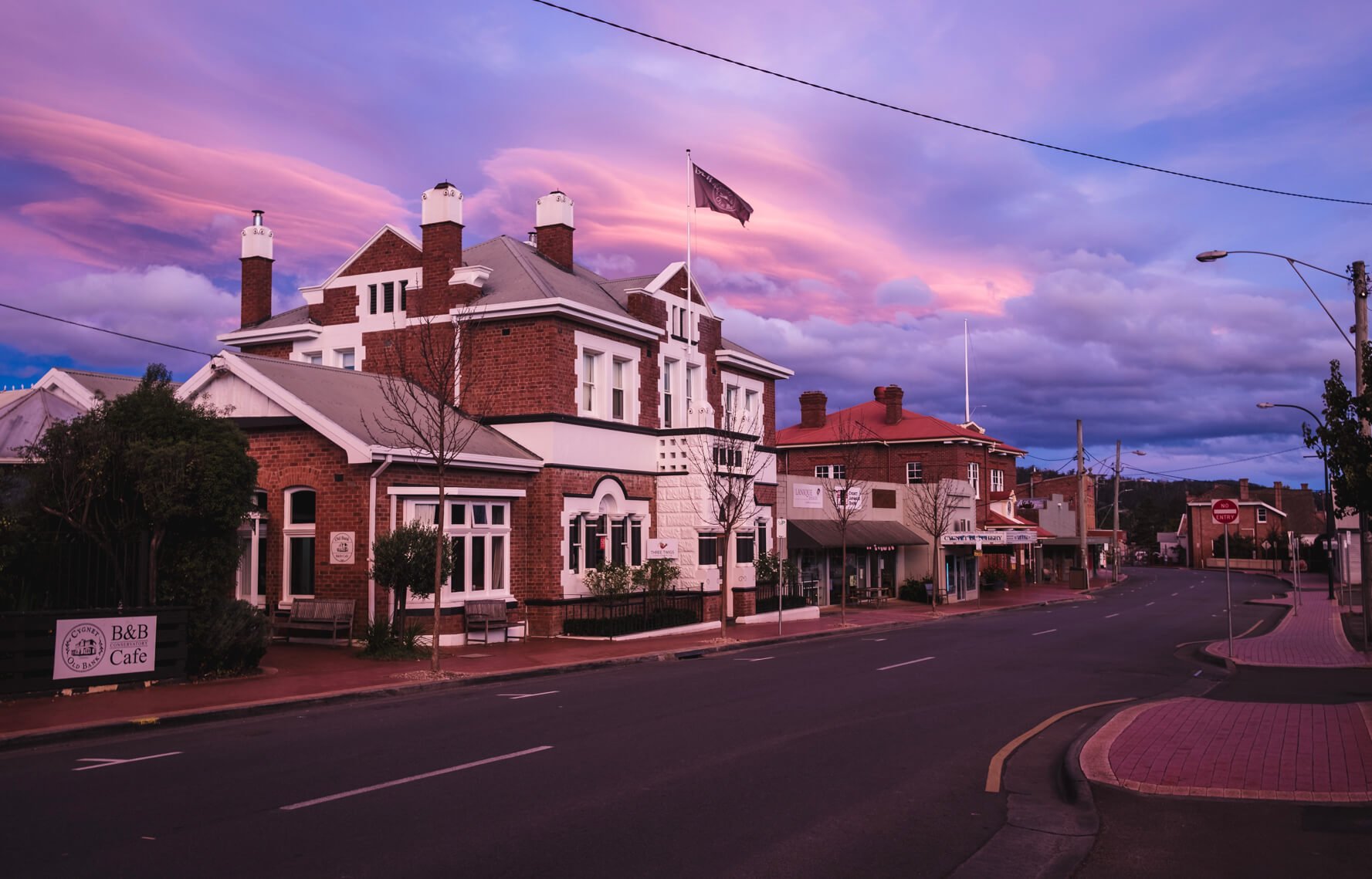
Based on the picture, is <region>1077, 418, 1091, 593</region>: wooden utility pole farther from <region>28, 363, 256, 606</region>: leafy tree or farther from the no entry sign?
<region>28, 363, 256, 606</region>: leafy tree

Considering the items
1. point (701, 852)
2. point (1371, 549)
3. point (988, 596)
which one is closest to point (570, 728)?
point (701, 852)

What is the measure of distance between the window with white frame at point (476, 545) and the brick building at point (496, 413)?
0.04m

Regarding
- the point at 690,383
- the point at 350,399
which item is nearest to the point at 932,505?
the point at 690,383

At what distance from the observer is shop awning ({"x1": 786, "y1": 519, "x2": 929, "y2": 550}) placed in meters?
38.9

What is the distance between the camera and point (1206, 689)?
17547 mm

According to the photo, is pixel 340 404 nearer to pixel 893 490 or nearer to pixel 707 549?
pixel 707 549

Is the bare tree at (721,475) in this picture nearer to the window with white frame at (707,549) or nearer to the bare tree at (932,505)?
the window with white frame at (707,549)

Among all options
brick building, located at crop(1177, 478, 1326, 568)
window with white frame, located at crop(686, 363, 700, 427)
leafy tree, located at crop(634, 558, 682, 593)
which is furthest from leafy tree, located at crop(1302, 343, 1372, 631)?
brick building, located at crop(1177, 478, 1326, 568)

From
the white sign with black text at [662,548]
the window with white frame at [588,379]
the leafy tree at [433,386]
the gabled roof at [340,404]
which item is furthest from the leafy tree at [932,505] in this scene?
the gabled roof at [340,404]

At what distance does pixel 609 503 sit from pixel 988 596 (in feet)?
107

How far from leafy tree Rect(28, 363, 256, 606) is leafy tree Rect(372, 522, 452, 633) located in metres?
3.45

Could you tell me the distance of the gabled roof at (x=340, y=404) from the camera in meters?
22.1

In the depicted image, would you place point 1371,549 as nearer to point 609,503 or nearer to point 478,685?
point 609,503

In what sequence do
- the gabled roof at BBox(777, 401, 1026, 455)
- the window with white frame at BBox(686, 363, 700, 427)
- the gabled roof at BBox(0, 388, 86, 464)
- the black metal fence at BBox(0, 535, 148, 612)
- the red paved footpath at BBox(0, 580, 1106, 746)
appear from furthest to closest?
the gabled roof at BBox(777, 401, 1026, 455) → the window with white frame at BBox(686, 363, 700, 427) → the gabled roof at BBox(0, 388, 86, 464) → the black metal fence at BBox(0, 535, 148, 612) → the red paved footpath at BBox(0, 580, 1106, 746)
